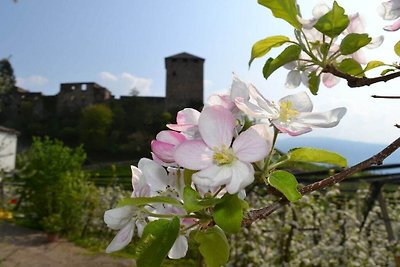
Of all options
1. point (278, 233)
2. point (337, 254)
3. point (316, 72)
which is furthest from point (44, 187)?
point (316, 72)

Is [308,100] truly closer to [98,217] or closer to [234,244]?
[234,244]

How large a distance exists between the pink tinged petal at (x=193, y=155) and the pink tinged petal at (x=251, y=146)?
0.02 meters

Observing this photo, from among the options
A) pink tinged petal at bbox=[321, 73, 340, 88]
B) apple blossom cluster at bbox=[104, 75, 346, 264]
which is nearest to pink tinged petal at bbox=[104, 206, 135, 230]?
apple blossom cluster at bbox=[104, 75, 346, 264]

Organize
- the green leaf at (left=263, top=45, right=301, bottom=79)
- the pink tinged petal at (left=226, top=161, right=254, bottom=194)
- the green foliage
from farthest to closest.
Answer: the green foliage
the green leaf at (left=263, top=45, right=301, bottom=79)
the pink tinged petal at (left=226, top=161, right=254, bottom=194)

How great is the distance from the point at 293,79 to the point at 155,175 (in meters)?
0.28

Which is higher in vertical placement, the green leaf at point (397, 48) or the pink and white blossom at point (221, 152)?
the green leaf at point (397, 48)

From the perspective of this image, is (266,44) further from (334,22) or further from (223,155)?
Result: (223,155)

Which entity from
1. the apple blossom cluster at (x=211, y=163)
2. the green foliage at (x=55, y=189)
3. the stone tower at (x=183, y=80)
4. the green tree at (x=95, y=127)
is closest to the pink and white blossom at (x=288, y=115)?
the apple blossom cluster at (x=211, y=163)

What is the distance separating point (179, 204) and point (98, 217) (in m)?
8.06

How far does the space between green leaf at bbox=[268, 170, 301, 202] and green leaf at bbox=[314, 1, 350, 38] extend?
Result: 0.71 feet

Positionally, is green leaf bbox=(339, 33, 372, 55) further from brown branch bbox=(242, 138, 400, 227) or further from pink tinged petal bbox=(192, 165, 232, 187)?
pink tinged petal bbox=(192, 165, 232, 187)

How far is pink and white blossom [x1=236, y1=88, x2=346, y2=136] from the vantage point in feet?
1.21

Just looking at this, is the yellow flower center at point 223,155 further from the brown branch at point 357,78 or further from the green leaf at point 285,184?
the brown branch at point 357,78

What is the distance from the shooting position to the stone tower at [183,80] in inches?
1216
